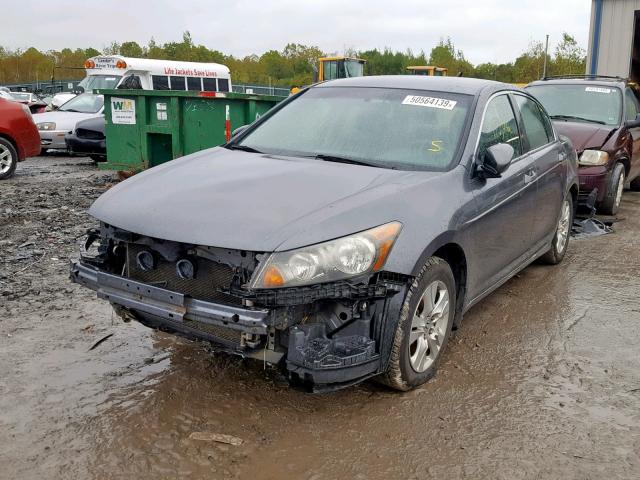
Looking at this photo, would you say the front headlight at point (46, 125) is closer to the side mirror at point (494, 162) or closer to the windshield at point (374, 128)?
the windshield at point (374, 128)

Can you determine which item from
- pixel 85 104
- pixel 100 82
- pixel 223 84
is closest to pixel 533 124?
pixel 85 104

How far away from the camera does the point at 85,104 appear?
Answer: 1512 centimetres

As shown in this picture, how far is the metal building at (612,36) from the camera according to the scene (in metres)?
14.0

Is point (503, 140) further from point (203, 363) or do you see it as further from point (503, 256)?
point (203, 363)

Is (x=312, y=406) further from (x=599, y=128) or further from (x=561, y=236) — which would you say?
(x=599, y=128)

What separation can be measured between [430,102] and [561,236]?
245 centimetres

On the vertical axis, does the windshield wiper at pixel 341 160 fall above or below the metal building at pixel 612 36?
below

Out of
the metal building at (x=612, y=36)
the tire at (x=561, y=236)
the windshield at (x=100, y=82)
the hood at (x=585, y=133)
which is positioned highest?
the metal building at (x=612, y=36)

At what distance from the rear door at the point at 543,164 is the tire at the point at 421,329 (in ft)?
5.44

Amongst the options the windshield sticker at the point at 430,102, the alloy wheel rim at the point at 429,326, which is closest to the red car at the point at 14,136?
the windshield sticker at the point at 430,102

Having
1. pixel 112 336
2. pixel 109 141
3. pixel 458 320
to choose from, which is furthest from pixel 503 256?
pixel 109 141

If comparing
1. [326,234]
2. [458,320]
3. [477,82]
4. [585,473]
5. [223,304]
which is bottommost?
[585,473]

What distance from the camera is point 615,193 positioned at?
8.37 metres

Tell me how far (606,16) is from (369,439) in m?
13.8
